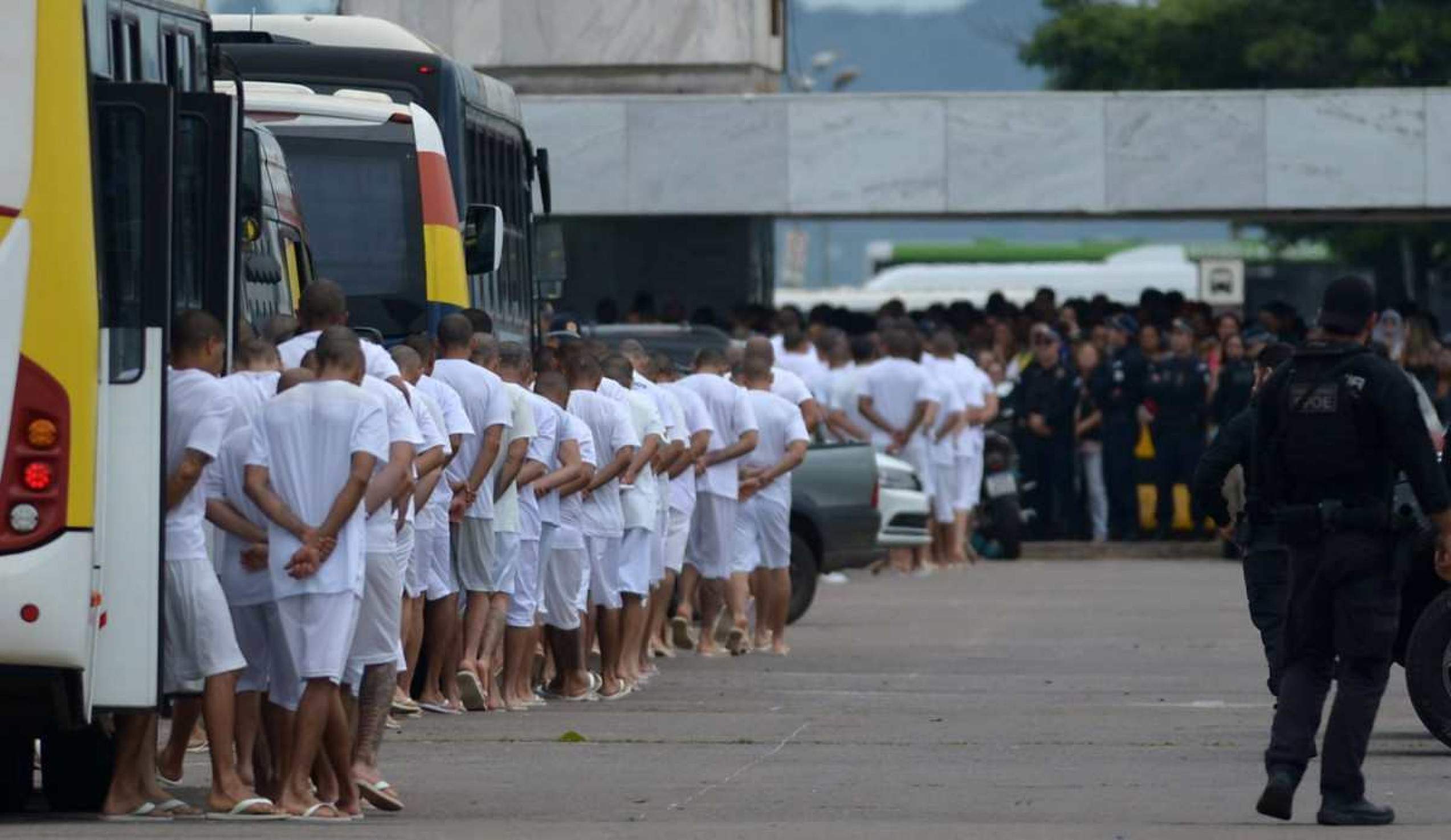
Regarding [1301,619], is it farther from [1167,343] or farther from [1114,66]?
[1114,66]

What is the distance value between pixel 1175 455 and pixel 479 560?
48.6ft

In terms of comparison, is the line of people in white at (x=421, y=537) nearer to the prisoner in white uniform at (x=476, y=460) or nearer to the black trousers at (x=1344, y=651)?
the prisoner in white uniform at (x=476, y=460)

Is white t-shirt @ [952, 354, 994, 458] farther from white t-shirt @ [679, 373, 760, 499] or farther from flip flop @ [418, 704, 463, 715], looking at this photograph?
flip flop @ [418, 704, 463, 715]

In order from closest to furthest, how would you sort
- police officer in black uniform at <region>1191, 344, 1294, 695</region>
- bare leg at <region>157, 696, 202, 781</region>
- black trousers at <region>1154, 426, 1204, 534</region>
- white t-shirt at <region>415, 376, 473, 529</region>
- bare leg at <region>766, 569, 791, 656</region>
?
bare leg at <region>157, 696, 202, 781</region> → police officer in black uniform at <region>1191, 344, 1294, 695</region> → white t-shirt at <region>415, 376, 473, 529</region> → bare leg at <region>766, 569, 791, 656</region> → black trousers at <region>1154, 426, 1204, 534</region>

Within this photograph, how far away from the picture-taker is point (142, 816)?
1140cm

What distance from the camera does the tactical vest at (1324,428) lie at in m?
11.3

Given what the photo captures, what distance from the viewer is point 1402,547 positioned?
37.6ft

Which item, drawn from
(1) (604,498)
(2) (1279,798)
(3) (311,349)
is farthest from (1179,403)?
(2) (1279,798)

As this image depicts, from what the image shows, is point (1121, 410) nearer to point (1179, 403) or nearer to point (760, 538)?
point (1179, 403)

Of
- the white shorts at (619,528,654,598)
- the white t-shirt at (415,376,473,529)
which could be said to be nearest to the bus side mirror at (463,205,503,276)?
the white shorts at (619,528,654,598)

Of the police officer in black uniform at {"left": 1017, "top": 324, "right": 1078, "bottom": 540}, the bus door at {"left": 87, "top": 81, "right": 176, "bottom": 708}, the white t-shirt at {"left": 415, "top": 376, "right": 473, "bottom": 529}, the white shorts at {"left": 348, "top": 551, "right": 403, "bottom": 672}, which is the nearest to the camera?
the bus door at {"left": 87, "top": 81, "right": 176, "bottom": 708}

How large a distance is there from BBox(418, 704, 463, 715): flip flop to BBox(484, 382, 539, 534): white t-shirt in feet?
2.75

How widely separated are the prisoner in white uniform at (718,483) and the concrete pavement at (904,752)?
2.07 ft

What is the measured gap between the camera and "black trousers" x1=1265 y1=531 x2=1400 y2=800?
1124 centimetres
